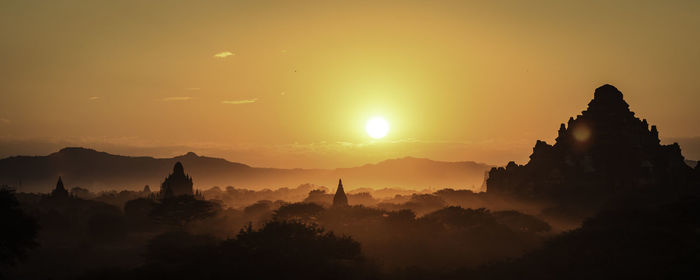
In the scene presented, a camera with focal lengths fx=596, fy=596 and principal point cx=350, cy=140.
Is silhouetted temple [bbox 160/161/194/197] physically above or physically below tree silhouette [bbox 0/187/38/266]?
above

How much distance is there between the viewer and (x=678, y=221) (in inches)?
1922

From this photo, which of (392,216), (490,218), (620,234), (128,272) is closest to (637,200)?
(490,218)

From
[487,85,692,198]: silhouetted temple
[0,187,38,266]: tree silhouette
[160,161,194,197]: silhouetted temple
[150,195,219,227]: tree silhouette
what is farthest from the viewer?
[160,161,194,197]: silhouetted temple

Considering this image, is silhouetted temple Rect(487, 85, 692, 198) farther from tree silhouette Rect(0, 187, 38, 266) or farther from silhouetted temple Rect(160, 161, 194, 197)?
tree silhouette Rect(0, 187, 38, 266)

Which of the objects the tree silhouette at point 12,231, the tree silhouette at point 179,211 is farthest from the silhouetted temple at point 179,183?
the tree silhouette at point 12,231

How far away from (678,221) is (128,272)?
43.3 meters

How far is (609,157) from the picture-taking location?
332ft

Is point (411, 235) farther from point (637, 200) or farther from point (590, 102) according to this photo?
point (590, 102)

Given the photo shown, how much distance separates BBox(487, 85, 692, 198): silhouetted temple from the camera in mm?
99500

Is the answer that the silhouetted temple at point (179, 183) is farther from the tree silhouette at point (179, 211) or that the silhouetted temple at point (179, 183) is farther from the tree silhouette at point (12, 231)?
the tree silhouette at point (12, 231)

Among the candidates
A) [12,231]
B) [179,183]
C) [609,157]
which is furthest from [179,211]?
[609,157]

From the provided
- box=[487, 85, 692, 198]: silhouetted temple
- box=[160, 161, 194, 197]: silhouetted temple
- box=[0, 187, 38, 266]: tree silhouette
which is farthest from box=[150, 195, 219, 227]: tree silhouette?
box=[487, 85, 692, 198]: silhouetted temple

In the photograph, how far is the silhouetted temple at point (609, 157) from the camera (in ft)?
326

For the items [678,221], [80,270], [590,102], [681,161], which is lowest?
[80,270]
